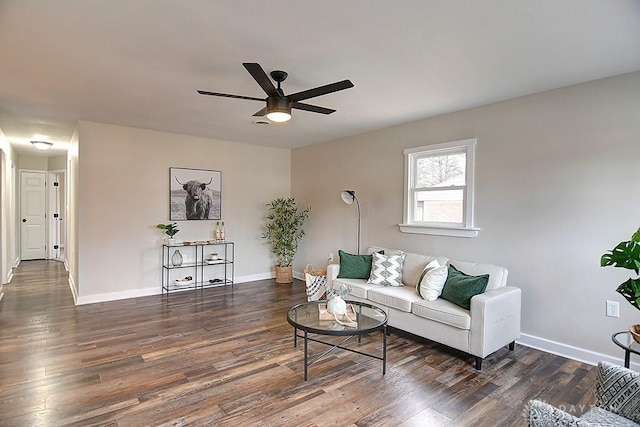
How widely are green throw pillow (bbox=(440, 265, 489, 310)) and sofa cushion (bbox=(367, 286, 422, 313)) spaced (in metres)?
0.33

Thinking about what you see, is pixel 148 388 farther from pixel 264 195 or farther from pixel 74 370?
pixel 264 195

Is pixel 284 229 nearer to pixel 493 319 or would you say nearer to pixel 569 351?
pixel 493 319

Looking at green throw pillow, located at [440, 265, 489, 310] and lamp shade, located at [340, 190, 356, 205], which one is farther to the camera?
lamp shade, located at [340, 190, 356, 205]

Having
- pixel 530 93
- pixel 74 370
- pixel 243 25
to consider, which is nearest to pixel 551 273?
pixel 530 93

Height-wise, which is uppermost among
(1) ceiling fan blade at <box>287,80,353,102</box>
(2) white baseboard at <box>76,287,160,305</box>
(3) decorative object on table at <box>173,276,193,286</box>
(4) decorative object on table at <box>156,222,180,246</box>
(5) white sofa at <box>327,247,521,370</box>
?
(1) ceiling fan blade at <box>287,80,353,102</box>

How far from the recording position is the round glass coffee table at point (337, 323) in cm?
272

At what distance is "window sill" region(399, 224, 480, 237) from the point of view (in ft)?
13.0

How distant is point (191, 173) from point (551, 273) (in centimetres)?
521

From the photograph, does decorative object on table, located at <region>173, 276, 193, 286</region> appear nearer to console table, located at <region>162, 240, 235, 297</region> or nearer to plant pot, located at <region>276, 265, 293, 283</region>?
console table, located at <region>162, 240, 235, 297</region>

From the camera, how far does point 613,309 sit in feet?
9.84

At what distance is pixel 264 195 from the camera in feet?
21.7

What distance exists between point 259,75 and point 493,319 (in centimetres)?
282

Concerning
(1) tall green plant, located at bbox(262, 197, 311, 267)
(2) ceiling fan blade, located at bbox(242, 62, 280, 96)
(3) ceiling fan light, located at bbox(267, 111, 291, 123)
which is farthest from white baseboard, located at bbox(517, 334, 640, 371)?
(1) tall green plant, located at bbox(262, 197, 311, 267)

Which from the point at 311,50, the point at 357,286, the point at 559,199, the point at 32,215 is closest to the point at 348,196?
the point at 357,286
